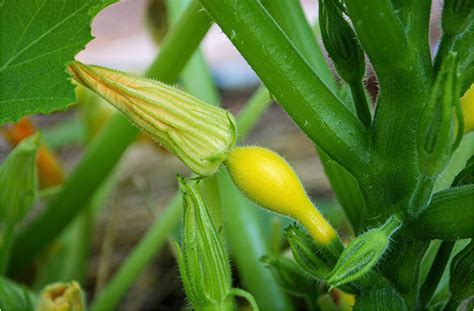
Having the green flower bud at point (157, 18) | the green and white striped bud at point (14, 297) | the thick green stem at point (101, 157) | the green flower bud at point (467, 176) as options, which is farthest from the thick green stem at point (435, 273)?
the green flower bud at point (157, 18)

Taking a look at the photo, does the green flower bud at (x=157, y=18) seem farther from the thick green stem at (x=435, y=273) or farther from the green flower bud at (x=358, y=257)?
the green flower bud at (x=358, y=257)

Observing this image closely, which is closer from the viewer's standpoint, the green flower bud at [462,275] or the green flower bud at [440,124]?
the green flower bud at [440,124]

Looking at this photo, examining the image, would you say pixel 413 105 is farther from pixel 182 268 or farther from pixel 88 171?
pixel 88 171

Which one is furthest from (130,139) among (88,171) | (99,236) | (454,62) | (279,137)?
(279,137)

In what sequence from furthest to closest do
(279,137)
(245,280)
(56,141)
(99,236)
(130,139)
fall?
(279,137)
(56,141)
(99,236)
(245,280)
(130,139)

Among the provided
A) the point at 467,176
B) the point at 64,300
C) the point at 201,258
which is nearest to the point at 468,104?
the point at 467,176

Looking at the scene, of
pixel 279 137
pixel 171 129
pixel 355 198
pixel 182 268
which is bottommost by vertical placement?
pixel 279 137

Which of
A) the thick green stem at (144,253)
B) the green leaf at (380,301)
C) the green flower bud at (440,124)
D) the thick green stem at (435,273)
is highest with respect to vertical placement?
the green flower bud at (440,124)
